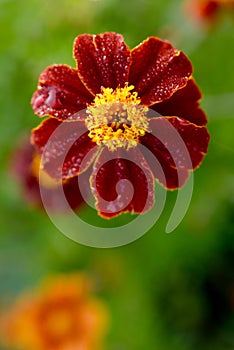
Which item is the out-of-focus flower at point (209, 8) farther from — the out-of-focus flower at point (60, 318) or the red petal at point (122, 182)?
the out-of-focus flower at point (60, 318)

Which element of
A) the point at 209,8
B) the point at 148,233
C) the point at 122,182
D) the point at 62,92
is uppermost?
the point at 209,8

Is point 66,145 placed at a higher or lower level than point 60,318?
lower

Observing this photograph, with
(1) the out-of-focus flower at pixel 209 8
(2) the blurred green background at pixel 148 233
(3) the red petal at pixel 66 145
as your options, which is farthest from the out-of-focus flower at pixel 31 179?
(1) the out-of-focus flower at pixel 209 8

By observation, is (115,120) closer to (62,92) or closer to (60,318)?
(62,92)

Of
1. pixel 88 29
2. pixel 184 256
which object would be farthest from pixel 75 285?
pixel 88 29

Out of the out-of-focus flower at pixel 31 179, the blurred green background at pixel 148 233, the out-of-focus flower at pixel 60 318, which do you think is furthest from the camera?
the out-of-focus flower at pixel 60 318

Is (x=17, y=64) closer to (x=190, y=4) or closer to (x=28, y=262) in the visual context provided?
(x=190, y=4)

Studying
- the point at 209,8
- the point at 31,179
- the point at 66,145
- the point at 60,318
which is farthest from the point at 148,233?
the point at 66,145
